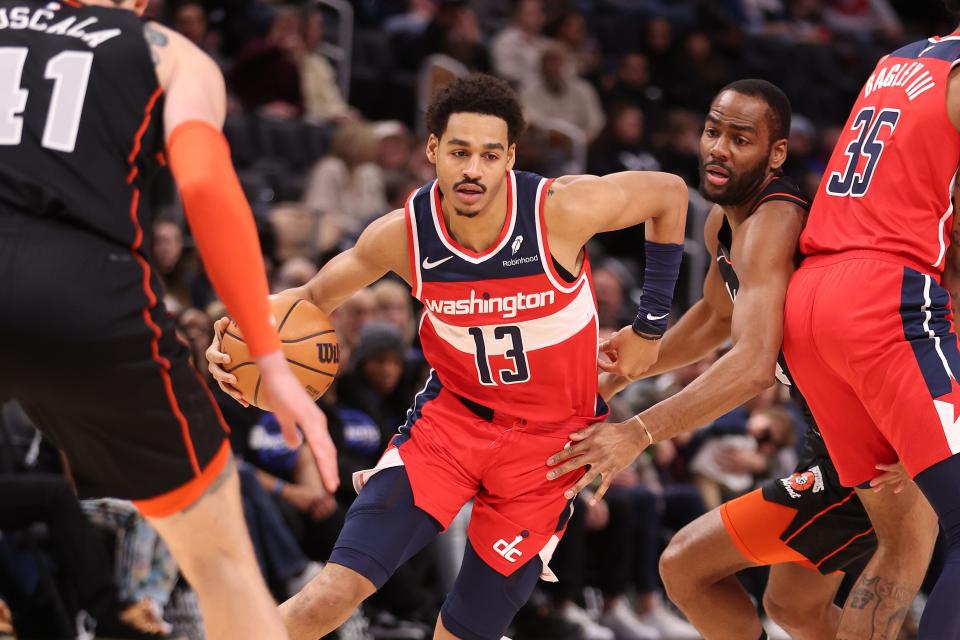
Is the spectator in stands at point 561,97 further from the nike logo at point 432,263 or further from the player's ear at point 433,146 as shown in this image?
the nike logo at point 432,263

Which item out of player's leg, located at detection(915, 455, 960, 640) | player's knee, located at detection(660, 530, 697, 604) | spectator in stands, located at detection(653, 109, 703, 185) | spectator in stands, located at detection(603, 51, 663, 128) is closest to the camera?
player's leg, located at detection(915, 455, 960, 640)

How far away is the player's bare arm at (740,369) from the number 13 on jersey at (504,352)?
0.31m

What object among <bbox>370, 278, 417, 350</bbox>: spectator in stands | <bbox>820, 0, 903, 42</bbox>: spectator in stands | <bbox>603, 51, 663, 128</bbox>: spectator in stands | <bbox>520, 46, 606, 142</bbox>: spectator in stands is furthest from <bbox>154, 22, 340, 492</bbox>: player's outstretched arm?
<bbox>820, 0, 903, 42</bbox>: spectator in stands

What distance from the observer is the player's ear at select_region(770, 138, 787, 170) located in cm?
470

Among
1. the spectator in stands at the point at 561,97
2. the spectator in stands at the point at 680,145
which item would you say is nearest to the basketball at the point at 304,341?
the spectator in stands at the point at 561,97

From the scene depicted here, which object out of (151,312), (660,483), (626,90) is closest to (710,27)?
(626,90)

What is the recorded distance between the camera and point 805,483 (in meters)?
4.76

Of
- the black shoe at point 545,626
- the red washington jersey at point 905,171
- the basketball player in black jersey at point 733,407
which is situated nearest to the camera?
the red washington jersey at point 905,171

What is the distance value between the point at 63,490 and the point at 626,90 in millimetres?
7996

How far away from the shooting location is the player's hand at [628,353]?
4785mm

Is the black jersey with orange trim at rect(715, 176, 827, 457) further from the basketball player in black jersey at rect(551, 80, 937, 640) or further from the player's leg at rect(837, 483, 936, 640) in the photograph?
the player's leg at rect(837, 483, 936, 640)

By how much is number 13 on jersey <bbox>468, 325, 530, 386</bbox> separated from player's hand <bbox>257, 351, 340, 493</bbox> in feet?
5.16

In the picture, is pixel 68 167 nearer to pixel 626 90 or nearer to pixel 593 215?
pixel 593 215

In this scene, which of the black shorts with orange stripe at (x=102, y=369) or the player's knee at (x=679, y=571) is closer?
the black shorts with orange stripe at (x=102, y=369)
